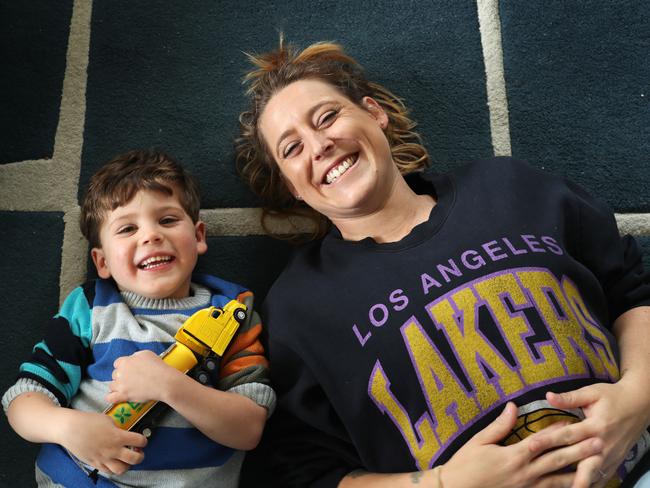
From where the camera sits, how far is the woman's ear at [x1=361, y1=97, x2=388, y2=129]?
1249 millimetres

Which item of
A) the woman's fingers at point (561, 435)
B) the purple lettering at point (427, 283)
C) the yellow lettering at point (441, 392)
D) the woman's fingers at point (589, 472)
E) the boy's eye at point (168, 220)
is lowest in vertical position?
the woman's fingers at point (589, 472)

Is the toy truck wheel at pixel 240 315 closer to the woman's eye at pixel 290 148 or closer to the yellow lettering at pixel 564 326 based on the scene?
the woman's eye at pixel 290 148

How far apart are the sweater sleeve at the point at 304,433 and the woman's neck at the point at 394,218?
242 millimetres

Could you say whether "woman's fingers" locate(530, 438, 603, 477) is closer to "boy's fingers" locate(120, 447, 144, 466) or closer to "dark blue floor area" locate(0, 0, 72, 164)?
"boy's fingers" locate(120, 447, 144, 466)

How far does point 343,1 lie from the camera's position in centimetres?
142

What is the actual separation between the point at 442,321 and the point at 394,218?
0.22 metres

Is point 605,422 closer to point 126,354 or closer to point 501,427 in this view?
point 501,427

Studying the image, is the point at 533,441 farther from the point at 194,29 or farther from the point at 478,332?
the point at 194,29

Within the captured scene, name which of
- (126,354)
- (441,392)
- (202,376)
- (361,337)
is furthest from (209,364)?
(441,392)

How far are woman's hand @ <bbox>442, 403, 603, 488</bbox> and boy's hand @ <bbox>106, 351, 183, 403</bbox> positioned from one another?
43cm

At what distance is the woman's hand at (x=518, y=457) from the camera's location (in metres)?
0.97

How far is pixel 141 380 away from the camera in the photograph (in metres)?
0.99

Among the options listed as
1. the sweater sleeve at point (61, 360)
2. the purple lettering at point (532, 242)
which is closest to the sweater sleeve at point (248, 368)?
the sweater sleeve at point (61, 360)

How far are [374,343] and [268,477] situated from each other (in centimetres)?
35
